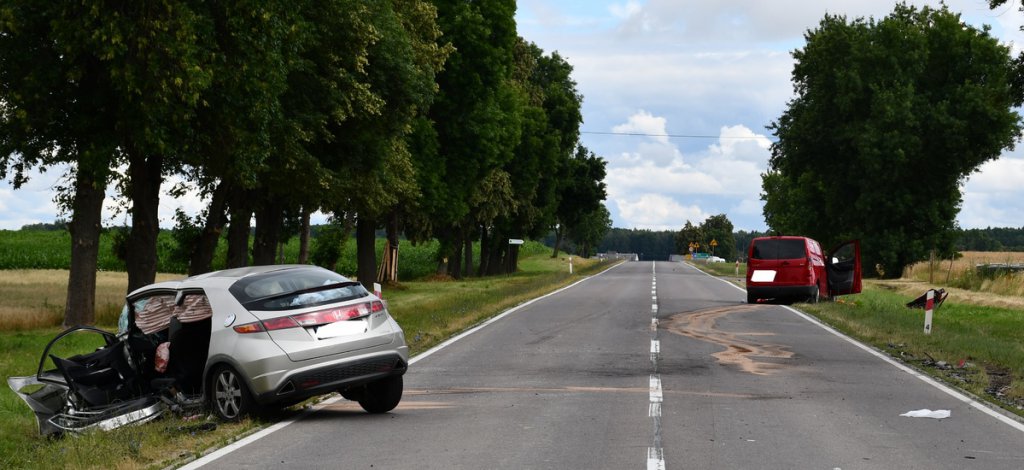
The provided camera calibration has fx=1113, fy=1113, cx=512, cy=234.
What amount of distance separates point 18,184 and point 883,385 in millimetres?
16980

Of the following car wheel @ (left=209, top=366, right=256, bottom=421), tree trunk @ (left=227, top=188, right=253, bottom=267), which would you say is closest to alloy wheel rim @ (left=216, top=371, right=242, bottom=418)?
car wheel @ (left=209, top=366, right=256, bottom=421)

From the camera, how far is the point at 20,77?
18.5 metres

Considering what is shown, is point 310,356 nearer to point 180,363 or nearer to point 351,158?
point 180,363

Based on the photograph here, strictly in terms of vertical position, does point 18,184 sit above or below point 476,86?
below

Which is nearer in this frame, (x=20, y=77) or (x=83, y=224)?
(x=20, y=77)

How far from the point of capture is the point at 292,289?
407 inches

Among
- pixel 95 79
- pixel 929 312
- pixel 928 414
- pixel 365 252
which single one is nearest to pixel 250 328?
pixel 928 414

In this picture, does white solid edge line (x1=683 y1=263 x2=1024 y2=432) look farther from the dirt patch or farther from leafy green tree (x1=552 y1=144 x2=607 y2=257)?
leafy green tree (x1=552 y1=144 x2=607 y2=257)

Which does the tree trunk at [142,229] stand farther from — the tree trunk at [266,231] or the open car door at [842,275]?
the open car door at [842,275]

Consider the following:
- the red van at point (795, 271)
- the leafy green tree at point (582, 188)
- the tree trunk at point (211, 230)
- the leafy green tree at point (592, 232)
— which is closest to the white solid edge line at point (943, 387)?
the red van at point (795, 271)

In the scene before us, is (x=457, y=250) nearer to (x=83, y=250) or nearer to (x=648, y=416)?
(x=83, y=250)

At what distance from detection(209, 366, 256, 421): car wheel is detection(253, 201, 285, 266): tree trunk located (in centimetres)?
1978

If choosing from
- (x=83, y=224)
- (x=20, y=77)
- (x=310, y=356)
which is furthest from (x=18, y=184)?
(x=310, y=356)

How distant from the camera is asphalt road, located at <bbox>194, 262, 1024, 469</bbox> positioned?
822 cm
